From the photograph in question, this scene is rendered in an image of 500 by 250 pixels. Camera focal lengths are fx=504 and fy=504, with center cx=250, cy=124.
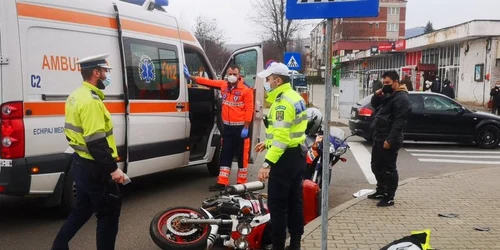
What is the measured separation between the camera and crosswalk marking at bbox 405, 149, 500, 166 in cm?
1157

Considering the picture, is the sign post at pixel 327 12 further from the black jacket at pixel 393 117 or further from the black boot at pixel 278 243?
the black jacket at pixel 393 117

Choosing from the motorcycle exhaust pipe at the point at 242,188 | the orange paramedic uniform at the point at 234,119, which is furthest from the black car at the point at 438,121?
the motorcycle exhaust pipe at the point at 242,188

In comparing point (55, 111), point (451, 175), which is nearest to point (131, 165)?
point (55, 111)

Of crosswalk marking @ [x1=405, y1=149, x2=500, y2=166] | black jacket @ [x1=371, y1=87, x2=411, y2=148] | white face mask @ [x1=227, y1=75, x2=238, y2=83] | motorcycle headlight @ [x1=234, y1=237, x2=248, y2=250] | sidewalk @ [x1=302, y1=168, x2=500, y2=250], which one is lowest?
crosswalk marking @ [x1=405, y1=149, x2=500, y2=166]

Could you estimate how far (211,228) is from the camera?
15.9ft

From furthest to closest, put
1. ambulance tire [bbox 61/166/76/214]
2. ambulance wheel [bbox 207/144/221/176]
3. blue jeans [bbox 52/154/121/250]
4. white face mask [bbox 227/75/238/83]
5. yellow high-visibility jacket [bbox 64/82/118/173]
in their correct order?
1. ambulance wheel [bbox 207/144/221/176]
2. white face mask [bbox 227/75/238/83]
3. ambulance tire [bbox 61/166/76/214]
4. blue jeans [bbox 52/154/121/250]
5. yellow high-visibility jacket [bbox 64/82/118/173]

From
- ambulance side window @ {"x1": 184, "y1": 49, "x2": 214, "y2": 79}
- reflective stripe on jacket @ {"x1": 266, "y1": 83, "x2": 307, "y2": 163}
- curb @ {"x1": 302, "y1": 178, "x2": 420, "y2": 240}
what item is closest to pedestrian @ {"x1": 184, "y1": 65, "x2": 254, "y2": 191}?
ambulance side window @ {"x1": 184, "y1": 49, "x2": 214, "y2": 79}

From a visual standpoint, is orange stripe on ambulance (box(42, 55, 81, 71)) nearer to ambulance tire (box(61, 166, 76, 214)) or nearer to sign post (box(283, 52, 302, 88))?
ambulance tire (box(61, 166, 76, 214))

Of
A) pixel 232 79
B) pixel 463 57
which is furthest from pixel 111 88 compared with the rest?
pixel 463 57

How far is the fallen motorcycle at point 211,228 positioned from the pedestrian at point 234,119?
8.28 feet

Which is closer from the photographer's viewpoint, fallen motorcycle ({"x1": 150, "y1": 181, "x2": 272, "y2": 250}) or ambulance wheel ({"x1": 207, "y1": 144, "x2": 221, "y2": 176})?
fallen motorcycle ({"x1": 150, "y1": 181, "x2": 272, "y2": 250})

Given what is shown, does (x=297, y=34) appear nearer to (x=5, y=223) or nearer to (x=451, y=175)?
(x=451, y=175)

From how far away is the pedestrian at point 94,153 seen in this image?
4043mm

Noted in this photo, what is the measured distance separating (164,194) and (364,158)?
5.53m
